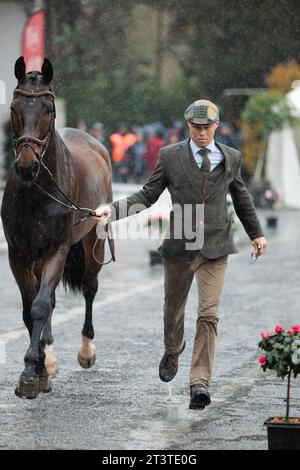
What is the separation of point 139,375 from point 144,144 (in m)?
30.6

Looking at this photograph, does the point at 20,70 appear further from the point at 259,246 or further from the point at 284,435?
the point at 284,435

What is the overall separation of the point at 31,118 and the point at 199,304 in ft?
5.29

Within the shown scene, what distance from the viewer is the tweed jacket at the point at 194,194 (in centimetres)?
859

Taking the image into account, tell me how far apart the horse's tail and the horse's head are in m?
2.08

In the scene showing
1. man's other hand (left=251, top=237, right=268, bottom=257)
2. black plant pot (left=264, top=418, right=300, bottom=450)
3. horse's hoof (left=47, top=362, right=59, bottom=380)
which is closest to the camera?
black plant pot (left=264, top=418, right=300, bottom=450)

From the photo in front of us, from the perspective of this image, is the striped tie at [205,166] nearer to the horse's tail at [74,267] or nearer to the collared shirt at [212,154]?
the collared shirt at [212,154]

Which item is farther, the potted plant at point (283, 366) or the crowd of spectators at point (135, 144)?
the crowd of spectators at point (135, 144)

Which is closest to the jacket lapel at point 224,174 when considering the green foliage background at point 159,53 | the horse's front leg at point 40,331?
the horse's front leg at point 40,331

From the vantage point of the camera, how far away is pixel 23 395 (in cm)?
843

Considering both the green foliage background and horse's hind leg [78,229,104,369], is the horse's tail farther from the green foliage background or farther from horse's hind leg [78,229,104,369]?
the green foliage background

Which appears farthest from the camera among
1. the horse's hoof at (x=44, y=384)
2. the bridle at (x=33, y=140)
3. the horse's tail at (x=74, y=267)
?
the horse's tail at (x=74, y=267)

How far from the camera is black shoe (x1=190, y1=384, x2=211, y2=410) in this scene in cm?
837

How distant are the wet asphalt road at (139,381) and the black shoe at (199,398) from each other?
0.29ft

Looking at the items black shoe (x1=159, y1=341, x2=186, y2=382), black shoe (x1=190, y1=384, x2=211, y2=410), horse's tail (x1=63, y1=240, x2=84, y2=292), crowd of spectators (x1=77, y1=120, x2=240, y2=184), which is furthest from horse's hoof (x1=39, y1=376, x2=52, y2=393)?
crowd of spectators (x1=77, y1=120, x2=240, y2=184)
